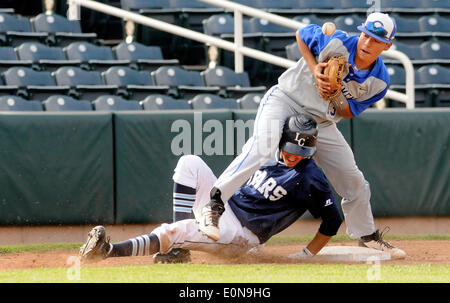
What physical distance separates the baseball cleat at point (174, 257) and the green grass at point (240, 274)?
0.20 meters

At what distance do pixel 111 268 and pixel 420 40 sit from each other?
732 cm

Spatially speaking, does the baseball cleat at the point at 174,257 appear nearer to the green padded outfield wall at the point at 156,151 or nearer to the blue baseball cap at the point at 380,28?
the blue baseball cap at the point at 380,28

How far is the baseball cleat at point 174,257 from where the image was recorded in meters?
5.80

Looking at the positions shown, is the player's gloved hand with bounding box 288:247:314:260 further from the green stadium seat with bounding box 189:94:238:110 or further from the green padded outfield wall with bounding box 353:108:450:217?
the green stadium seat with bounding box 189:94:238:110

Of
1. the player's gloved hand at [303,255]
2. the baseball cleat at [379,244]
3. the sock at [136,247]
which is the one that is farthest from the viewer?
the baseball cleat at [379,244]

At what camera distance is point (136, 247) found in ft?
18.0

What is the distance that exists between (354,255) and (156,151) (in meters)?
2.35

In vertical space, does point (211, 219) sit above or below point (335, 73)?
below

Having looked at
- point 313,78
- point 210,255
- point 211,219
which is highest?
point 313,78

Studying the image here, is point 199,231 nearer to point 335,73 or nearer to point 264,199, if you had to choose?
point 264,199

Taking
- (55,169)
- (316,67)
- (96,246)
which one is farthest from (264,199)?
(55,169)

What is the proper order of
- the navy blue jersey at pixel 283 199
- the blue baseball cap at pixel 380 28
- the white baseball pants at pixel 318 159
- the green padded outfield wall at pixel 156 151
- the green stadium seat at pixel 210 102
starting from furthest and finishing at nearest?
the green stadium seat at pixel 210 102
the green padded outfield wall at pixel 156 151
the navy blue jersey at pixel 283 199
the blue baseball cap at pixel 380 28
the white baseball pants at pixel 318 159

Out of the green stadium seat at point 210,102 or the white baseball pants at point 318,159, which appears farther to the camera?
the green stadium seat at point 210,102

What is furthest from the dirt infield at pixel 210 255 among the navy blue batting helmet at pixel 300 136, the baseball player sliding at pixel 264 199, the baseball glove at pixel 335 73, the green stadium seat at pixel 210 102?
the green stadium seat at pixel 210 102
